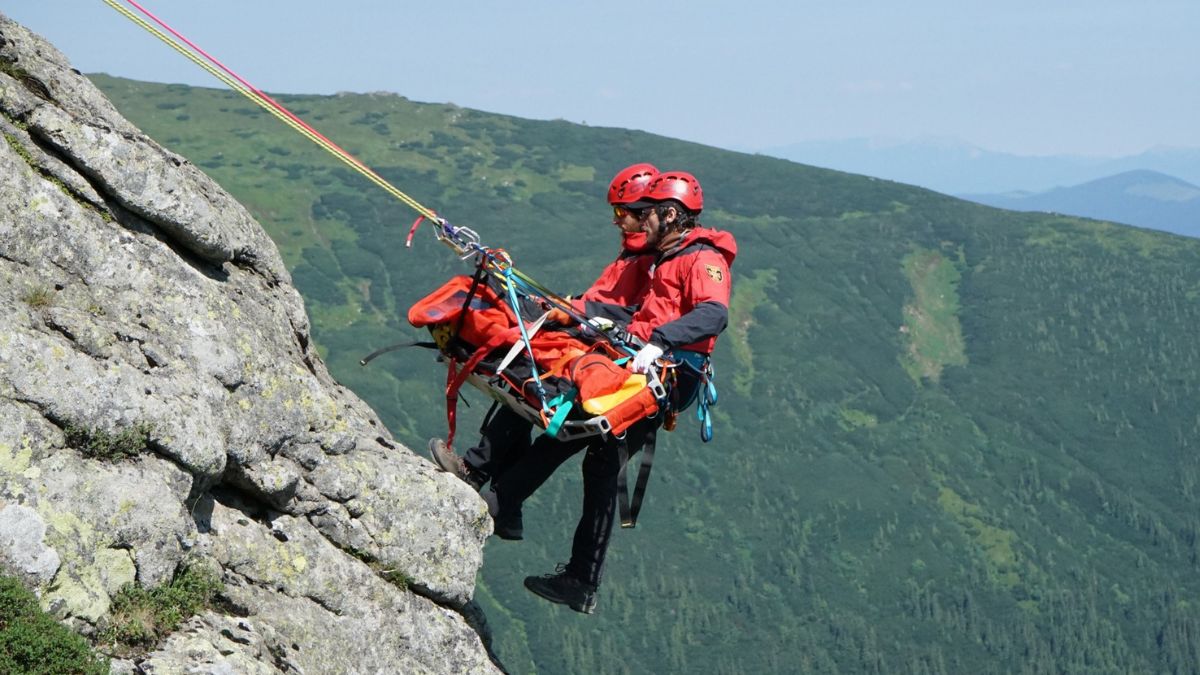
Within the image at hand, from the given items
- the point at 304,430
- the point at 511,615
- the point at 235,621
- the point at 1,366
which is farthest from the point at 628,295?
the point at 511,615

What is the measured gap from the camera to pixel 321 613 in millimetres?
10125

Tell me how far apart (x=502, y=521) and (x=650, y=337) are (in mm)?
2521

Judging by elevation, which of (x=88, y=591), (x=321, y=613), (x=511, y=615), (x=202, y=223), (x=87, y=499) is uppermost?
(x=202, y=223)

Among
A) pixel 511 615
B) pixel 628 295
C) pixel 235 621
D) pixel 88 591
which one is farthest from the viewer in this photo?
pixel 511 615

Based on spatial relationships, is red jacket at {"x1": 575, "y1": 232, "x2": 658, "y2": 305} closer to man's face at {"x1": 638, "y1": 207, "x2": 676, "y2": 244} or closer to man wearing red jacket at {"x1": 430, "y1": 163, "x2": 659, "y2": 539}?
man wearing red jacket at {"x1": 430, "y1": 163, "x2": 659, "y2": 539}

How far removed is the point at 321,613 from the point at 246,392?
1906mm

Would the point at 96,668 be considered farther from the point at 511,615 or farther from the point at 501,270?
the point at 511,615

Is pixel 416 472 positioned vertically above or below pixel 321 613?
above

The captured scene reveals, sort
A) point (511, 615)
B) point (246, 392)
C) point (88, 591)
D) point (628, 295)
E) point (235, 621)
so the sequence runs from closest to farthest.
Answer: point (88, 591) → point (235, 621) → point (246, 392) → point (628, 295) → point (511, 615)

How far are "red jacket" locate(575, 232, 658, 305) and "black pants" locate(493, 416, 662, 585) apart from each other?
5.29ft

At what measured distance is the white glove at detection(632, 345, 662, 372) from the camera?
1171 centimetres

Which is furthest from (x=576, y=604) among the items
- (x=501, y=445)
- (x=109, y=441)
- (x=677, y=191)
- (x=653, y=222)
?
(x=109, y=441)

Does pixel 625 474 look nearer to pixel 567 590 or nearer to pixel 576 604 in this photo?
pixel 567 590

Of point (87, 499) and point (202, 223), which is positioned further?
point (202, 223)
